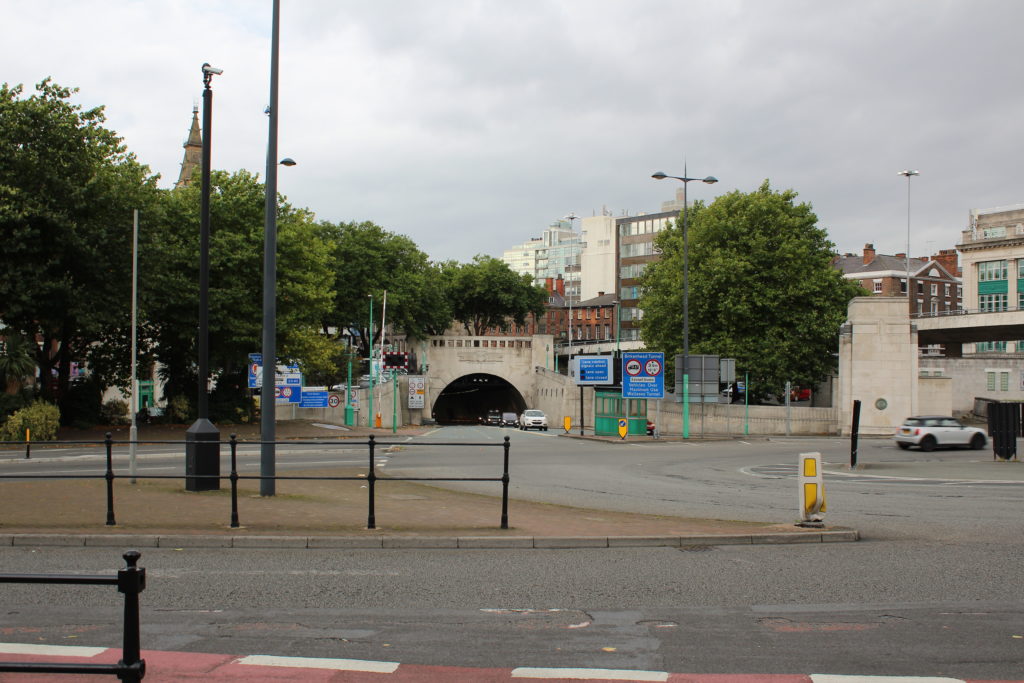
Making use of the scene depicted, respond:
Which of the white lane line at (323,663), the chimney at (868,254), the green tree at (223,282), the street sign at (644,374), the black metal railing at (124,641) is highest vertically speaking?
the chimney at (868,254)

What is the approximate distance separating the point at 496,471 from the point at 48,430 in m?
21.4

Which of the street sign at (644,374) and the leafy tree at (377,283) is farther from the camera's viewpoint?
the leafy tree at (377,283)

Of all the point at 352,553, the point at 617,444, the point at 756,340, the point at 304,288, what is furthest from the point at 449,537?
the point at 756,340

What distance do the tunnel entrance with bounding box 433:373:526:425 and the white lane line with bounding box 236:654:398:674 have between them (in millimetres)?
102268

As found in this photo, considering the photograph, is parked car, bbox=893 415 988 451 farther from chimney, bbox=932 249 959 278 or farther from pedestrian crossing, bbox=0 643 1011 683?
chimney, bbox=932 249 959 278

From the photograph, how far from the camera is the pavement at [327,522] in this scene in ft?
35.0

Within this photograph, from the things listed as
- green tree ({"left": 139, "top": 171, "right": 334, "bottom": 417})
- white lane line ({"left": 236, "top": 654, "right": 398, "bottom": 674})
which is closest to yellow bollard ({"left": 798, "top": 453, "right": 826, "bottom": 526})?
white lane line ({"left": 236, "top": 654, "right": 398, "bottom": 674})

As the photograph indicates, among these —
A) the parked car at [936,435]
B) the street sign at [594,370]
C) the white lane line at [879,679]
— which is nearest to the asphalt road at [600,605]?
the white lane line at [879,679]

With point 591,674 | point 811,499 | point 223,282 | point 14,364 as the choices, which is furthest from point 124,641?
point 223,282

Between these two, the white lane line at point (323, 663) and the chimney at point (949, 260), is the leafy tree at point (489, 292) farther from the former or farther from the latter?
the white lane line at point (323, 663)

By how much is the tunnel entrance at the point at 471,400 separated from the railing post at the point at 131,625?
343 feet

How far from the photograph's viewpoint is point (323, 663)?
19.7 feet

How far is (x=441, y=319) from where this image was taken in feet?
320

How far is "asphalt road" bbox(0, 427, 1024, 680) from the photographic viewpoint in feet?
20.7
